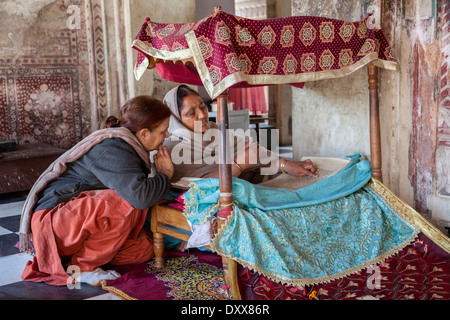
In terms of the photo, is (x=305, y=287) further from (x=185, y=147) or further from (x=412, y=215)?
(x=185, y=147)

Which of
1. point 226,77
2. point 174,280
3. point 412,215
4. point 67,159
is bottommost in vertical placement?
point 174,280

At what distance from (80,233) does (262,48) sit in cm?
139

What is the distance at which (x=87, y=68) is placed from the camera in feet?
19.2

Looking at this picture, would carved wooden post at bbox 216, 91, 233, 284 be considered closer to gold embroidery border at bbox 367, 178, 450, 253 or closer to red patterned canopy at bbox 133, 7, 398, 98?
red patterned canopy at bbox 133, 7, 398, 98

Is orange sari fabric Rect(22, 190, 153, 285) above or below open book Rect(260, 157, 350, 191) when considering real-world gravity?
below

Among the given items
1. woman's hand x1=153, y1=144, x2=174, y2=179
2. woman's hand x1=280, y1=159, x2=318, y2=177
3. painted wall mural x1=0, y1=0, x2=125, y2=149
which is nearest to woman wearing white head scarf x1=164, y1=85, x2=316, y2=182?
woman's hand x1=280, y1=159, x2=318, y2=177

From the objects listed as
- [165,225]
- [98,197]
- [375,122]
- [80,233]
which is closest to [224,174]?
[165,225]

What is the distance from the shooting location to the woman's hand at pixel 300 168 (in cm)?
328

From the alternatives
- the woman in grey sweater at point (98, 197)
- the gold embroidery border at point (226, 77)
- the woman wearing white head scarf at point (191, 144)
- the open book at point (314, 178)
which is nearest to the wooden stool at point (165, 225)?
the woman in grey sweater at point (98, 197)

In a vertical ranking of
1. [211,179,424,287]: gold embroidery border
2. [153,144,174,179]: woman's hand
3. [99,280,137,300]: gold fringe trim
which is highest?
[153,144,174,179]: woman's hand

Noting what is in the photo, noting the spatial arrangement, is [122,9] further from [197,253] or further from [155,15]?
[197,253]

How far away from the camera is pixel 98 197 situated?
2789mm

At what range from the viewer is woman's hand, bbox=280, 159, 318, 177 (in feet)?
10.8

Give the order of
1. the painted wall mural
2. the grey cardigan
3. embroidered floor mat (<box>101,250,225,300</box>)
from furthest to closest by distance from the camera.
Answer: the painted wall mural, the grey cardigan, embroidered floor mat (<box>101,250,225,300</box>)
